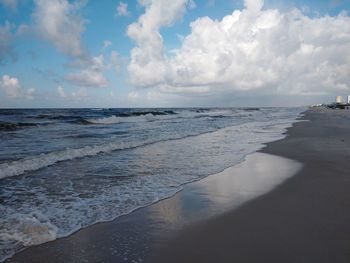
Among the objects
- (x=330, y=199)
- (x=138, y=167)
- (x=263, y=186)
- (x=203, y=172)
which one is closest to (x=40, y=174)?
(x=138, y=167)

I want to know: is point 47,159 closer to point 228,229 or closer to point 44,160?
point 44,160

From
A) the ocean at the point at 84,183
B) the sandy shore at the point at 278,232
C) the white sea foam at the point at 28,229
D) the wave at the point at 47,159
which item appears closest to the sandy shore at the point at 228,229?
the sandy shore at the point at 278,232

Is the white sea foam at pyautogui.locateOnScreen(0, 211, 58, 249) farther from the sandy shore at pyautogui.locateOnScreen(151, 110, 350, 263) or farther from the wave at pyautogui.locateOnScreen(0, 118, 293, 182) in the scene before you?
the wave at pyautogui.locateOnScreen(0, 118, 293, 182)

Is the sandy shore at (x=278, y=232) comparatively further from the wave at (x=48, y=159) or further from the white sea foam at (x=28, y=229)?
the wave at (x=48, y=159)

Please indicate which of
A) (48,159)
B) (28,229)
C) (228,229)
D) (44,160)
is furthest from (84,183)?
(228,229)

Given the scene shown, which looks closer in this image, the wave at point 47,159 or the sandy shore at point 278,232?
the sandy shore at point 278,232

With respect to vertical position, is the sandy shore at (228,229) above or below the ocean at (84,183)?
above

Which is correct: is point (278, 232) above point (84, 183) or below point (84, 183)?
above

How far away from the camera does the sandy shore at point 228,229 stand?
11.7 feet

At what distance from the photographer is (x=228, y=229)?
435 cm

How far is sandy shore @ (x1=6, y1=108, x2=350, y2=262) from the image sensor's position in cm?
358

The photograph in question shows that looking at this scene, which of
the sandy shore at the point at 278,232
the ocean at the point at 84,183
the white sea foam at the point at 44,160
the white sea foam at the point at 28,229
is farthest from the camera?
the white sea foam at the point at 44,160

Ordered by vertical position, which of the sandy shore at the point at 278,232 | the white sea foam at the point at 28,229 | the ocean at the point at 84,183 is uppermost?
the sandy shore at the point at 278,232

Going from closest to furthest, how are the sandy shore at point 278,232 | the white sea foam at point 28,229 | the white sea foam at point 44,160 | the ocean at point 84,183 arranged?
1. the sandy shore at point 278,232
2. the white sea foam at point 28,229
3. the ocean at point 84,183
4. the white sea foam at point 44,160
